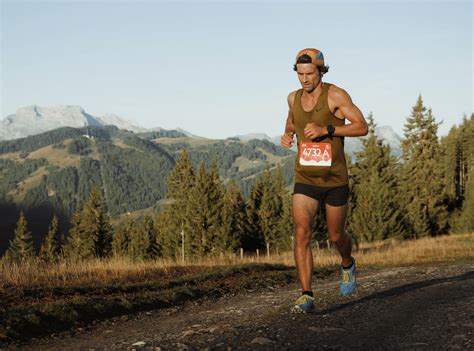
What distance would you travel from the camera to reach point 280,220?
6775cm

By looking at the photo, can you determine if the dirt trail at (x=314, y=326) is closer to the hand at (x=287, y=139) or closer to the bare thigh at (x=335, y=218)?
the bare thigh at (x=335, y=218)

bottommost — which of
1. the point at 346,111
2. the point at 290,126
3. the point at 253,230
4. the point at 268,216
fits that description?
the point at 253,230

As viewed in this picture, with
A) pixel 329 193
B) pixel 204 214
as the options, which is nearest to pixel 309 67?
pixel 329 193

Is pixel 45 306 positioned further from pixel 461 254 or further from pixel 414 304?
pixel 461 254

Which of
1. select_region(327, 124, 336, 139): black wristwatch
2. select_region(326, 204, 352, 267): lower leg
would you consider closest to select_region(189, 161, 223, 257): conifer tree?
select_region(326, 204, 352, 267): lower leg

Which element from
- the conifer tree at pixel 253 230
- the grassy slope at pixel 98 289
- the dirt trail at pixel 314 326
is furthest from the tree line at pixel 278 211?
the dirt trail at pixel 314 326

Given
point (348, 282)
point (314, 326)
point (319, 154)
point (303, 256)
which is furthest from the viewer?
point (348, 282)

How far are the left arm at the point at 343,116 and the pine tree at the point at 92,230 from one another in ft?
226

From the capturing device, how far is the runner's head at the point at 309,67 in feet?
22.2

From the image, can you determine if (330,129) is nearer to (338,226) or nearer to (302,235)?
(338,226)

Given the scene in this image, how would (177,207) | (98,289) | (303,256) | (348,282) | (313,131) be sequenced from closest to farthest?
(313,131), (303,256), (348,282), (98,289), (177,207)

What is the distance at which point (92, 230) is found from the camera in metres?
73.1

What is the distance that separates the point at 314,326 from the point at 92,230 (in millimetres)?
70457

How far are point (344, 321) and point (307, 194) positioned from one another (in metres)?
1.58
